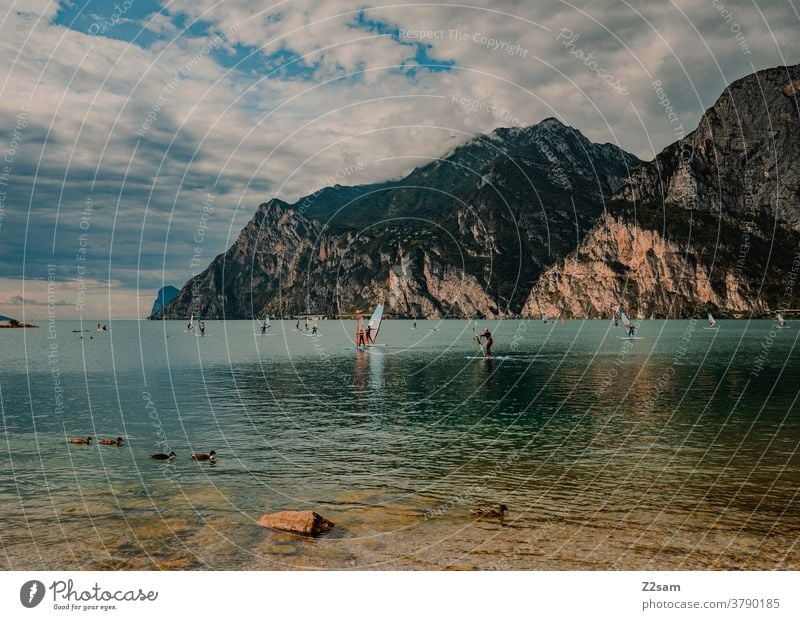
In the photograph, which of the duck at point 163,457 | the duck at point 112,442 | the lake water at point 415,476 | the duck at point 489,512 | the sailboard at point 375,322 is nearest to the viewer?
the lake water at point 415,476

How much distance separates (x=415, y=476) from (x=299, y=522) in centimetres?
825

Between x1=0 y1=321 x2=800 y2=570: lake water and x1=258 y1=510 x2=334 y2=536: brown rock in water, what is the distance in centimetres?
52

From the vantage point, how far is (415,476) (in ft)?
84.5

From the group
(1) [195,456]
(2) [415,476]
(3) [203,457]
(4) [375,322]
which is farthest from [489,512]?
(4) [375,322]

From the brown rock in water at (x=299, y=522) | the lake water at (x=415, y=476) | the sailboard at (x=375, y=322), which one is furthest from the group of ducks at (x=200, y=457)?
the sailboard at (x=375, y=322)

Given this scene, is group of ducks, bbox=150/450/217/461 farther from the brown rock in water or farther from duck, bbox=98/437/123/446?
the brown rock in water

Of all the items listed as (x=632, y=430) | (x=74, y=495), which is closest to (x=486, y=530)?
(x=74, y=495)

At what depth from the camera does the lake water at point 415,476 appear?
56.3ft

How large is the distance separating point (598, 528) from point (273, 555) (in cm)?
1033

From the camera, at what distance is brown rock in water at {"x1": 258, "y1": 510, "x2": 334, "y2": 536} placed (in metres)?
18.4

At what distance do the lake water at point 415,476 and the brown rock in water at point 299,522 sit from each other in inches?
20.6

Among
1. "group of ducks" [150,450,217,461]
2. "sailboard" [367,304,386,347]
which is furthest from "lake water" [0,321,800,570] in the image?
"sailboard" [367,304,386,347]

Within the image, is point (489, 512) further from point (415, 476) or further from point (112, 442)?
point (112, 442)

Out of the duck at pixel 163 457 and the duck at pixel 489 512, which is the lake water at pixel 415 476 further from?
the duck at pixel 163 457
